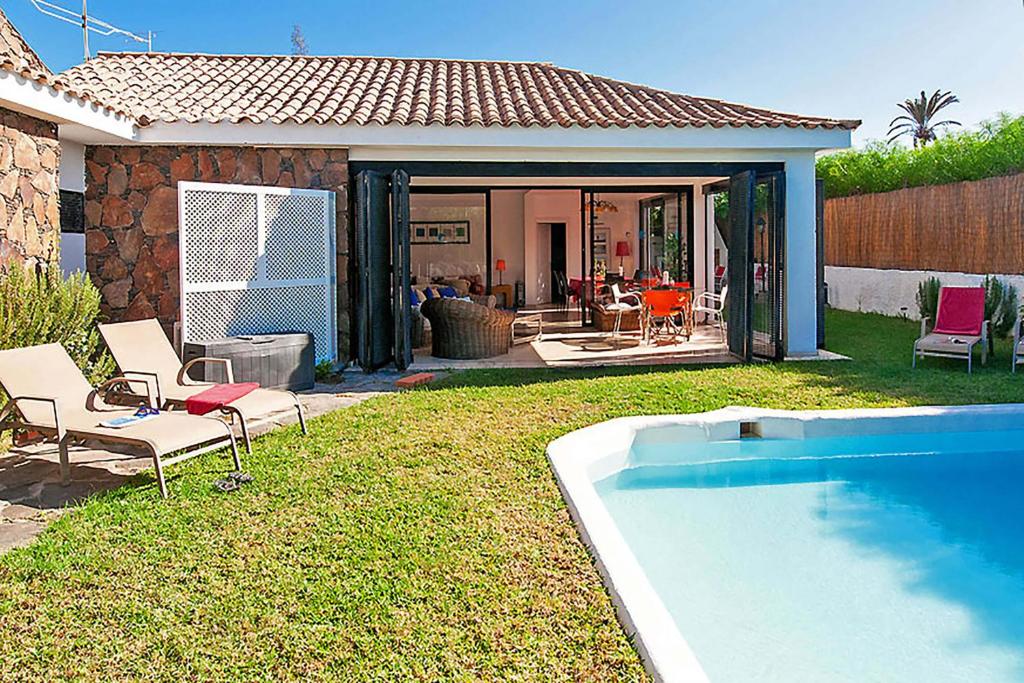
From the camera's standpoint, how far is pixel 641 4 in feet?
65.6

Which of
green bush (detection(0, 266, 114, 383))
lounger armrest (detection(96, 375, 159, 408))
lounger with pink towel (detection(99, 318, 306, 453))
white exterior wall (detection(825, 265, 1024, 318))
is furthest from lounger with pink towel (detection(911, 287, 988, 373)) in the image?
green bush (detection(0, 266, 114, 383))

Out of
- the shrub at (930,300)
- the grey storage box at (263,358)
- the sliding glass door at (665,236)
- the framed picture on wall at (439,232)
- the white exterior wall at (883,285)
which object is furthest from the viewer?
the framed picture on wall at (439,232)

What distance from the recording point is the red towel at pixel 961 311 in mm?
12430

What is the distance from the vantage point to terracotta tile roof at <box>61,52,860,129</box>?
12570 millimetres

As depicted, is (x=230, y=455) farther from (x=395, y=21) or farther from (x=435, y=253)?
(x=395, y=21)

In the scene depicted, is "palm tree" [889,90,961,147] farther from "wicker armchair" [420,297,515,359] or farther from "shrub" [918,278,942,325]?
"wicker armchair" [420,297,515,359]

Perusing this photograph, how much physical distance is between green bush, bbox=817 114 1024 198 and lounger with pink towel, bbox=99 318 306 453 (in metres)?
14.2

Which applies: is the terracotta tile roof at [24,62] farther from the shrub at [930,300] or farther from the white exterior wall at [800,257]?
the shrub at [930,300]

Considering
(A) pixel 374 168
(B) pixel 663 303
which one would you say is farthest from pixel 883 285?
(A) pixel 374 168

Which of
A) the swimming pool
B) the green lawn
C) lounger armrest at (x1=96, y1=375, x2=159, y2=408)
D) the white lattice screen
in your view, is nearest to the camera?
the green lawn

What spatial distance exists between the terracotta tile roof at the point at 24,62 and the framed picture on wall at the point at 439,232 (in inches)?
397

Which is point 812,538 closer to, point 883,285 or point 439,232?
point 883,285

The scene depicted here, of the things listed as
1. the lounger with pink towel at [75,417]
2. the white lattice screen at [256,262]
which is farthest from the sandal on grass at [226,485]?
the white lattice screen at [256,262]

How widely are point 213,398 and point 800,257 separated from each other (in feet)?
30.5
